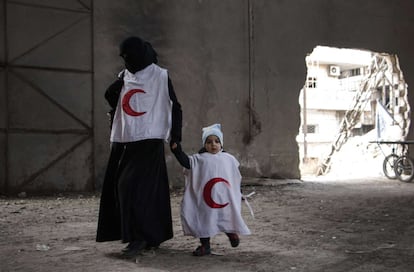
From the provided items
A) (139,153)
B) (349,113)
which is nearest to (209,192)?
(139,153)

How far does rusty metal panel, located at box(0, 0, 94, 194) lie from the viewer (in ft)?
22.4

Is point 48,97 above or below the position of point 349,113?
below

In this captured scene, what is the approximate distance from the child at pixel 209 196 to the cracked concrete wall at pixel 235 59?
4379mm

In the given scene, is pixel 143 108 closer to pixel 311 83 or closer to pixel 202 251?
pixel 202 251

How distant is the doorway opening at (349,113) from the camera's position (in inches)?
421

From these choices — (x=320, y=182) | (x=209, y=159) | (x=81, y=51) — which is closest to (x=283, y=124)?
(x=320, y=182)

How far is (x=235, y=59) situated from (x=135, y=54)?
534 cm

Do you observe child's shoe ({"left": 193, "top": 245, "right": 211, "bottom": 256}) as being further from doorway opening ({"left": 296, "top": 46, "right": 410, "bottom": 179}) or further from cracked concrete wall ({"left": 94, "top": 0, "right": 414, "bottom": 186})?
doorway opening ({"left": 296, "top": 46, "right": 410, "bottom": 179})

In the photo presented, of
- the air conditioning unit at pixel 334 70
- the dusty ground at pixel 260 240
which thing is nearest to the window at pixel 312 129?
the air conditioning unit at pixel 334 70

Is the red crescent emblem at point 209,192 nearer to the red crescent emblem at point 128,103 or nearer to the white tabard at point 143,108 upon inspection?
the white tabard at point 143,108

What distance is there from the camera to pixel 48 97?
7027mm

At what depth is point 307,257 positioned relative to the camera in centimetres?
323

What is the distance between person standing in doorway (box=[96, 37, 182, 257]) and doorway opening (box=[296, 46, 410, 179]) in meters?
6.61

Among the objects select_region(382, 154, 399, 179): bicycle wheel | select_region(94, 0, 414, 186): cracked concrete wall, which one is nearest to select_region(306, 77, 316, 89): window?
select_region(382, 154, 399, 179): bicycle wheel
